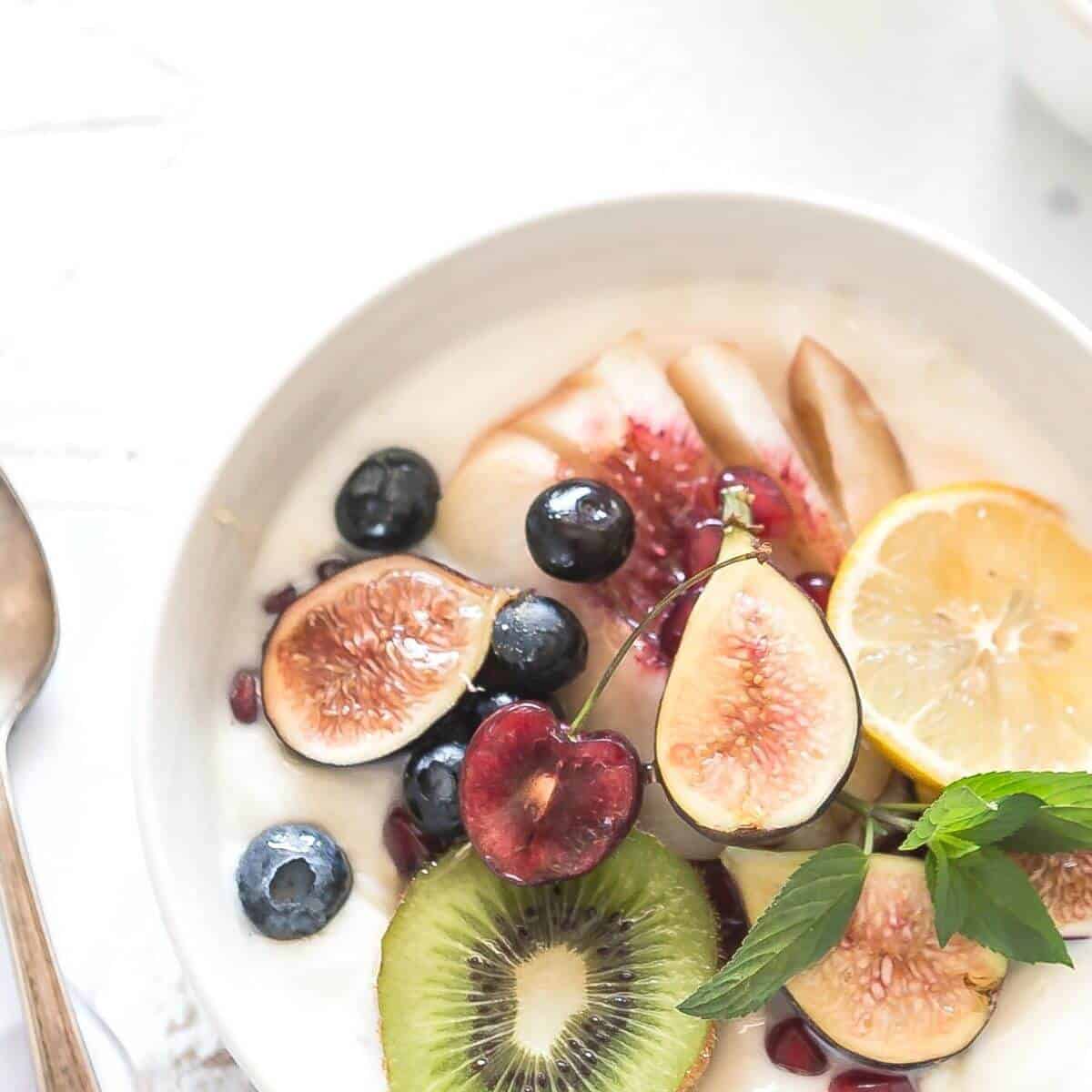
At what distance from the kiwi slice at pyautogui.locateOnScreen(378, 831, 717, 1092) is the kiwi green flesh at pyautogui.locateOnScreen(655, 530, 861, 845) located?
0.09m

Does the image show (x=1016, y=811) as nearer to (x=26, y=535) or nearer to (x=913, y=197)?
(x=913, y=197)

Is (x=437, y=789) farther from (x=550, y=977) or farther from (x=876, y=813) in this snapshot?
(x=876, y=813)

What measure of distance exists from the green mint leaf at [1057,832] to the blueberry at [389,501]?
60 cm

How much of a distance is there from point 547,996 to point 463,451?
0.52 metres

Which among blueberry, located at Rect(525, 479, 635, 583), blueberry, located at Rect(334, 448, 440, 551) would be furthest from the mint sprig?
blueberry, located at Rect(334, 448, 440, 551)

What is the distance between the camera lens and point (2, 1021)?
1.28 metres

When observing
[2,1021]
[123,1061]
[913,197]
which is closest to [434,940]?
[123,1061]

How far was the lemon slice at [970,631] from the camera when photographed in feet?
3.82

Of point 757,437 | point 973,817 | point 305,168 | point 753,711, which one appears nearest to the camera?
point 973,817

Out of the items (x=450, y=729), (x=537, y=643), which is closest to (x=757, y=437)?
(x=537, y=643)

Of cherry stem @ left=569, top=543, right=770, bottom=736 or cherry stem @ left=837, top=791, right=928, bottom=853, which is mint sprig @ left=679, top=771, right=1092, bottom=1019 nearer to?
cherry stem @ left=837, top=791, right=928, bottom=853

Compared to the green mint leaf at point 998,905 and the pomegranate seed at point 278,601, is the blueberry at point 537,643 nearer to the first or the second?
the pomegranate seed at point 278,601

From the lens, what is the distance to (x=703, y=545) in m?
1.21

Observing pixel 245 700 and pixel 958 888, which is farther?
pixel 245 700
